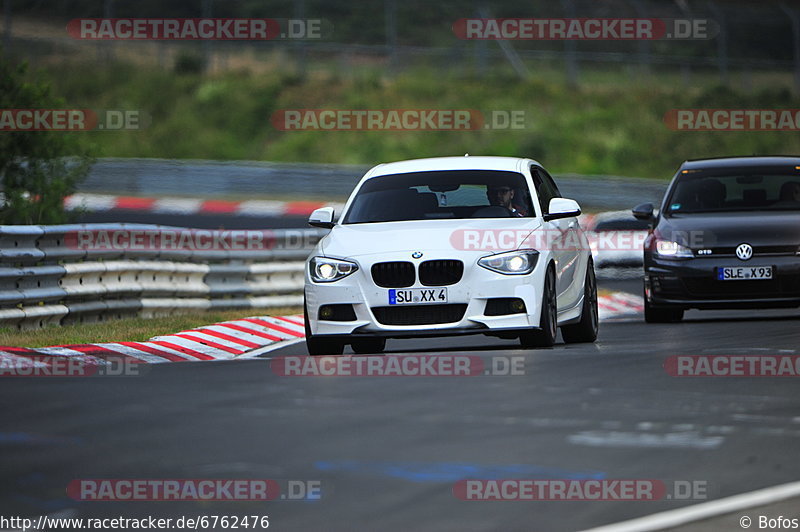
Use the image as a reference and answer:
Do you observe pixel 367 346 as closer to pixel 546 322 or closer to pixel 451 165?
pixel 546 322

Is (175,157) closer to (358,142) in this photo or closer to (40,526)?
(358,142)

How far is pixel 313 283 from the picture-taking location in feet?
41.1

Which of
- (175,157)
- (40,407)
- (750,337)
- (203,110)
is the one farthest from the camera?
(203,110)

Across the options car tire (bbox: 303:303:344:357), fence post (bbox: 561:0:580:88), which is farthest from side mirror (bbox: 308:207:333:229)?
fence post (bbox: 561:0:580:88)

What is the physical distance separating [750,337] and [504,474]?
7286 mm

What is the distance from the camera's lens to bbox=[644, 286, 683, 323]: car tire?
53.7ft

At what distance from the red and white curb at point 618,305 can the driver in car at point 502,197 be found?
527 centimetres

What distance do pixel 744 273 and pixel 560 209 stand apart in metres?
3.28

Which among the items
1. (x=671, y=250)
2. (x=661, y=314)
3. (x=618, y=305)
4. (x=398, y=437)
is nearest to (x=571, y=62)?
(x=618, y=305)

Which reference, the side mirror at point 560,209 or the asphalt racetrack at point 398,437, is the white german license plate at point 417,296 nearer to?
the asphalt racetrack at point 398,437

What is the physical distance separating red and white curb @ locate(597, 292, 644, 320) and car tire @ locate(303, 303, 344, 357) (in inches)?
246

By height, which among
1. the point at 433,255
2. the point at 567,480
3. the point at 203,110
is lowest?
the point at 567,480

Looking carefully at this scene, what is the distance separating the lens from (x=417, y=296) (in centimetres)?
1216

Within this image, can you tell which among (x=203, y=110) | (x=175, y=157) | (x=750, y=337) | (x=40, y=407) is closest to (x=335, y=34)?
(x=203, y=110)
